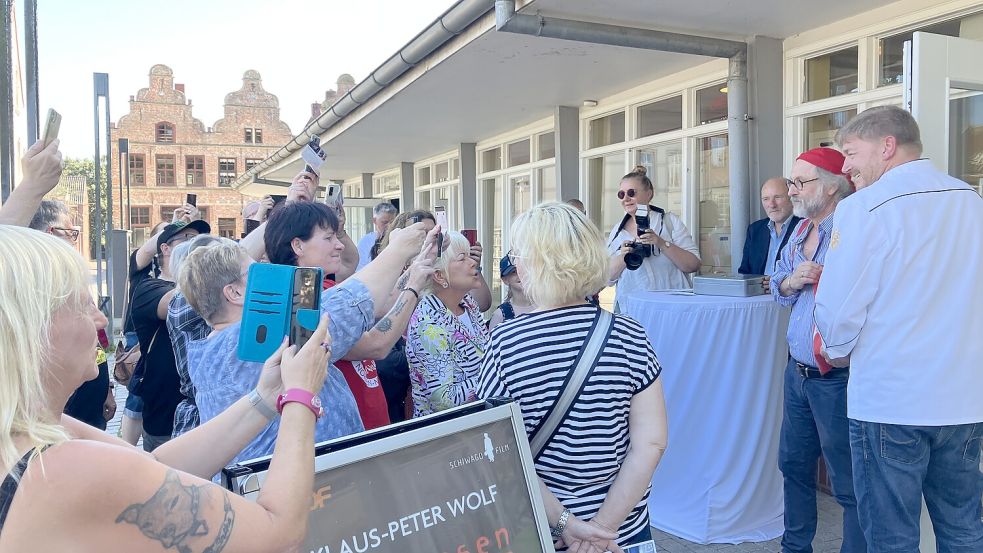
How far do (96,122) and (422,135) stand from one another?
464 cm

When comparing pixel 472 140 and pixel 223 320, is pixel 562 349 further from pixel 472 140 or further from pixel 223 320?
pixel 472 140

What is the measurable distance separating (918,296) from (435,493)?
1.81 m

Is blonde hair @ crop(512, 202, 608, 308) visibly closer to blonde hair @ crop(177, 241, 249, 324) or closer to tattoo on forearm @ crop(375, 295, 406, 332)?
tattoo on forearm @ crop(375, 295, 406, 332)

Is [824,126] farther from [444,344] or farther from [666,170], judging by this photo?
[444,344]

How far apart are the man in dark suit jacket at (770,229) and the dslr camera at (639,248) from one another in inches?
26.8

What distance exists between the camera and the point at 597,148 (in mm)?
8086

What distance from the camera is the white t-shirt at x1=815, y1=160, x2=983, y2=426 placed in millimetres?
2342

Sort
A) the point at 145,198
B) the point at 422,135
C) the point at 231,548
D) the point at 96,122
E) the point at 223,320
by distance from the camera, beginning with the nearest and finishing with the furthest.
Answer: the point at 231,548, the point at 223,320, the point at 96,122, the point at 422,135, the point at 145,198

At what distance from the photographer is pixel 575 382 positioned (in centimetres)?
190

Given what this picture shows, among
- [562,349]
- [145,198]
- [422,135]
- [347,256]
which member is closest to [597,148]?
[422,135]

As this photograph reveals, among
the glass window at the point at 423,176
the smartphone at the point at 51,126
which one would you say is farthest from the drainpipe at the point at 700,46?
the glass window at the point at 423,176

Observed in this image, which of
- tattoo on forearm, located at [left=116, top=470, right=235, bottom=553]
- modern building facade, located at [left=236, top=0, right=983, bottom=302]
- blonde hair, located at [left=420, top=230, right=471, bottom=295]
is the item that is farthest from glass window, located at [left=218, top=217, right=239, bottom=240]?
tattoo on forearm, located at [left=116, top=470, right=235, bottom=553]

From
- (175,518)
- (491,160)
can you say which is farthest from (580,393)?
(491,160)

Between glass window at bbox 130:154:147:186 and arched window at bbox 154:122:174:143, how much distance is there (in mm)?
2201
